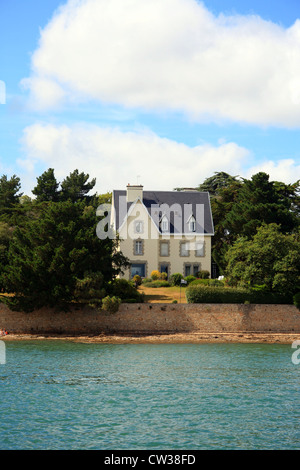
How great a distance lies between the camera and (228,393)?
29844 millimetres

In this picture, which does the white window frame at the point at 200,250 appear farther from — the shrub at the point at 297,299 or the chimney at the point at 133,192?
the shrub at the point at 297,299

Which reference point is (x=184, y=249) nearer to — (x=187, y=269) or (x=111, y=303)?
(x=187, y=269)

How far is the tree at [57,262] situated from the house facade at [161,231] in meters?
15.1

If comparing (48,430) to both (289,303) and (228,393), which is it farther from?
(289,303)

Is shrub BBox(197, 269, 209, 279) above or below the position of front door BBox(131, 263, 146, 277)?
below

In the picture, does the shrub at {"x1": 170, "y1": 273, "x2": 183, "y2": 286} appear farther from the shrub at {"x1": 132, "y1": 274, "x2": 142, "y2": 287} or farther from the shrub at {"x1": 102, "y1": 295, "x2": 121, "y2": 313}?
the shrub at {"x1": 102, "y1": 295, "x2": 121, "y2": 313}

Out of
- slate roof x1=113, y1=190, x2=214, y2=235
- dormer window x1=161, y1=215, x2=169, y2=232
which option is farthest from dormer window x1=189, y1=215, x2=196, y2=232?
dormer window x1=161, y1=215, x2=169, y2=232

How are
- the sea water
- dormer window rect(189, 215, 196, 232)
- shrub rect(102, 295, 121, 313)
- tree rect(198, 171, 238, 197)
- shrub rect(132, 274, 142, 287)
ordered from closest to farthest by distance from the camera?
the sea water
shrub rect(102, 295, 121, 313)
shrub rect(132, 274, 142, 287)
dormer window rect(189, 215, 196, 232)
tree rect(198, 171, 238, 197)

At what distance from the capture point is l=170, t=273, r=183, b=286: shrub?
62469 mm

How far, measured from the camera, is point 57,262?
47.0 metres

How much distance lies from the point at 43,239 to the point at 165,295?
42.9ft

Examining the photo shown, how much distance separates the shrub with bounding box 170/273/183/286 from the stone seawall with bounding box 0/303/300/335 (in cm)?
1201

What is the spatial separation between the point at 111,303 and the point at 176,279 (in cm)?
1582

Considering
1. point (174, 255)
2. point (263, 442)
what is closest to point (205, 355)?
point (263, 442)
